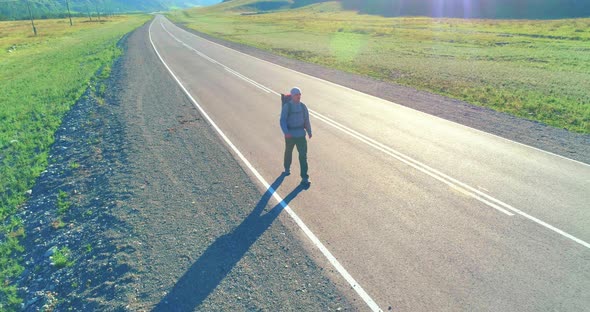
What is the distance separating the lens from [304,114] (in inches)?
305

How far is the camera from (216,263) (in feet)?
17.7

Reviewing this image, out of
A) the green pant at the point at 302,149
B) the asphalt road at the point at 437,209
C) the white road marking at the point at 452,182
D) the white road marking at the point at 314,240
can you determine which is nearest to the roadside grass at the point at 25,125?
the white road marking at the point at 314,240

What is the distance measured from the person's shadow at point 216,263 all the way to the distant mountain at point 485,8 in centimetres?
8497

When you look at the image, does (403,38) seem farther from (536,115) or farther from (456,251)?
(456,251)

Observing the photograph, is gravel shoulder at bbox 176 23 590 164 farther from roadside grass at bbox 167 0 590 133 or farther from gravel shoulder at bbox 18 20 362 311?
gravel shoulder at bbox 18 20 362 311

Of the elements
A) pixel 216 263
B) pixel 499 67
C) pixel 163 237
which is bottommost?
pixel 216 263

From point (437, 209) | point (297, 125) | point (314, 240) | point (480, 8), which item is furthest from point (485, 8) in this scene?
point (314, 240)

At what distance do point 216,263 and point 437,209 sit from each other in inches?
175

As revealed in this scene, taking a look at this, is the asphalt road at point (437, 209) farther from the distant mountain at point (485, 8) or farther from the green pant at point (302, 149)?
the distant mountain at point (485, 8)

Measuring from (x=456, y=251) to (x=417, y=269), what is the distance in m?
0.88

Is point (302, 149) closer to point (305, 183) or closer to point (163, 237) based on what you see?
point (305, 183)

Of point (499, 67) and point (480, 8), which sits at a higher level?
point (480, 8)

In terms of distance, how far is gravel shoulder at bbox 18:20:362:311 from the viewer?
4785 millimetres

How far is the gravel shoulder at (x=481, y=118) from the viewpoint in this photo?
9.80m
